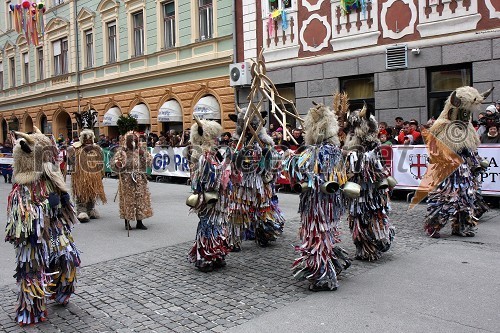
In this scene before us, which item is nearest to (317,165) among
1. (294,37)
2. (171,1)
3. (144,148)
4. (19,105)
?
(144,148)

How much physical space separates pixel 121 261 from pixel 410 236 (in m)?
3.99

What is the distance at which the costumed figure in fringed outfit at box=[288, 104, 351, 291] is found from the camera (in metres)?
4.85

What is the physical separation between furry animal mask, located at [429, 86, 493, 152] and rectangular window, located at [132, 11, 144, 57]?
678 inches

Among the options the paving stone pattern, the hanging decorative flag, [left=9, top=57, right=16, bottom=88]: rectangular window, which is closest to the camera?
the paving stone pattern

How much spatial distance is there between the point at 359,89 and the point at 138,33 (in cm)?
1161

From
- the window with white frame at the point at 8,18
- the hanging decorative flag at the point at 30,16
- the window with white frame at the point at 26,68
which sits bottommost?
the window with white frame at the point at 26,68

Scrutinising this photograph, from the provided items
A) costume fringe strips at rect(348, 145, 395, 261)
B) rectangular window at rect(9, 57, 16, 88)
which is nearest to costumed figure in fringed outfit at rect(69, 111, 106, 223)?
costume fringe strips at rect(348, 145, 395, 261)

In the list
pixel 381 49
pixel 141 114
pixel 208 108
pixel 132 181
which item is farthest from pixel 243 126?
pixel 141 114

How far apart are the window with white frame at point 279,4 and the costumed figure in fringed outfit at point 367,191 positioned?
1089cm

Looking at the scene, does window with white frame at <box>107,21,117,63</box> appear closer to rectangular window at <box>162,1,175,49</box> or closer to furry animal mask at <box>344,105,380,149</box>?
rectangular window at <box>162,1,175,49</box>

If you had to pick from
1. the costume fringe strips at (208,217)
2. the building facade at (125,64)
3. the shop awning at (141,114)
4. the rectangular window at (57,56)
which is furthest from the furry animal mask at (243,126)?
the rectangular window at (57,56)

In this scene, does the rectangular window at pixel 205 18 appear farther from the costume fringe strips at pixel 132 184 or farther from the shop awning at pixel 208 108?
the costume fringe strips at pixel 132 184

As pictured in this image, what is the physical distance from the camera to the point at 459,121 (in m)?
6.84

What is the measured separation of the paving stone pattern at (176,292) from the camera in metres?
4.20
